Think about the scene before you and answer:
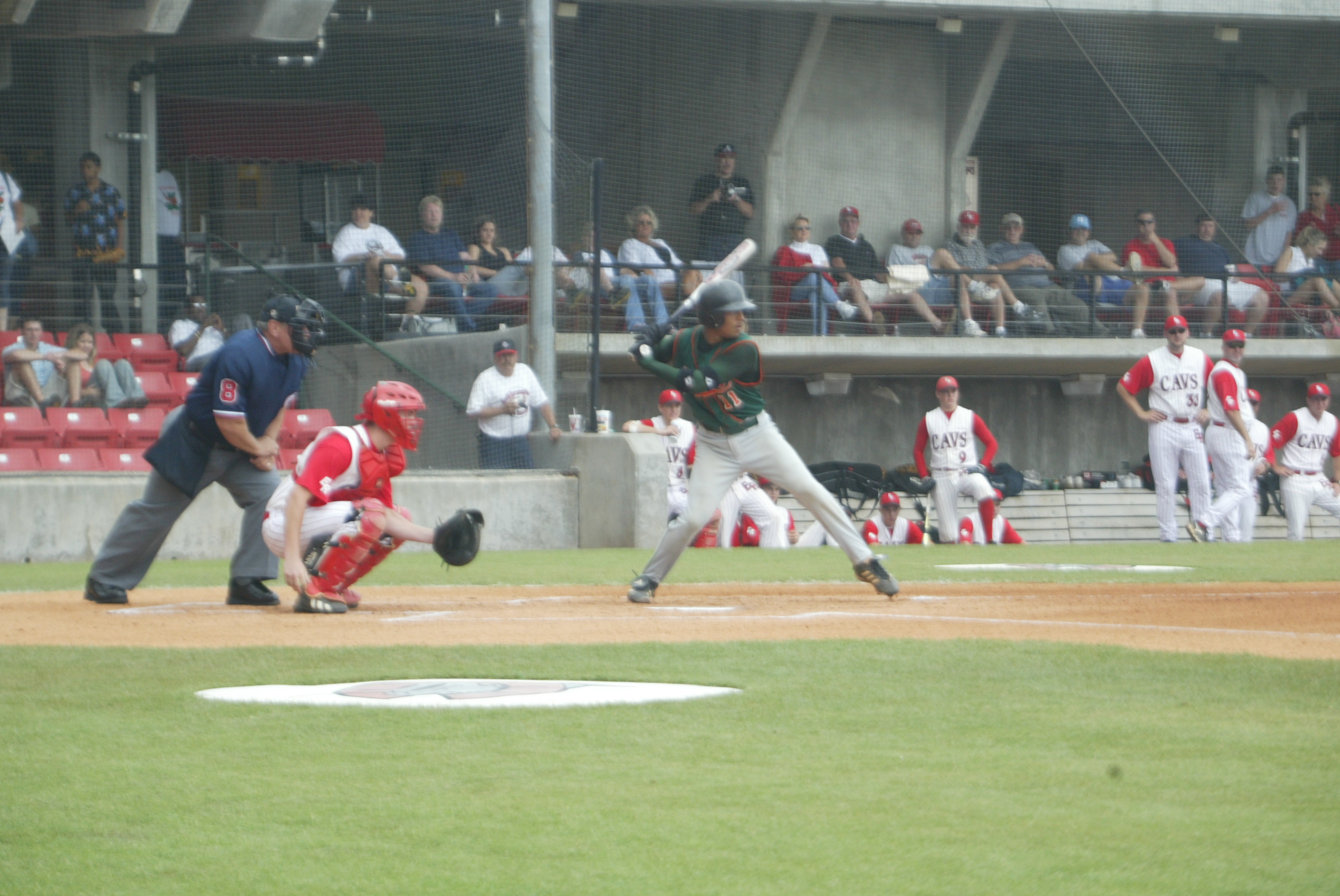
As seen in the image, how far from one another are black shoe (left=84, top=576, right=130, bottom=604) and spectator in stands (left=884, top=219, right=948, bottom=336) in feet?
41.9

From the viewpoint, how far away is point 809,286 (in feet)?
65.8

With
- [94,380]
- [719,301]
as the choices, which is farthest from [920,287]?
[719,301]

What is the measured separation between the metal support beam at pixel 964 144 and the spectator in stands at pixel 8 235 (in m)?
11.8

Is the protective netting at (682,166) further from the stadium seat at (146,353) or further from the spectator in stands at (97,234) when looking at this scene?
the stadium seat at (146,353)

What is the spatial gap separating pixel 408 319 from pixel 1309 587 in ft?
33.3

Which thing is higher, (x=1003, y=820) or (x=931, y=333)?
(x=931, y=333)

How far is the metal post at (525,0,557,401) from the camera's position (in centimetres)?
1577

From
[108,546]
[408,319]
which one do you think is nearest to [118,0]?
[408,319]

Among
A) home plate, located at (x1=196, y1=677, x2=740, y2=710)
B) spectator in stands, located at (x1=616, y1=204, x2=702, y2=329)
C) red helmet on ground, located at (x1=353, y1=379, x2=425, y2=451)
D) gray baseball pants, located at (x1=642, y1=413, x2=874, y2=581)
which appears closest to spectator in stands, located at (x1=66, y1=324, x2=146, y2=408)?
spectator in stands, located at (x1=616, y1=204, x2=702, y2=329)

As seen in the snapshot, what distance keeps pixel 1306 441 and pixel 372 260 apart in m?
Result: 9.95

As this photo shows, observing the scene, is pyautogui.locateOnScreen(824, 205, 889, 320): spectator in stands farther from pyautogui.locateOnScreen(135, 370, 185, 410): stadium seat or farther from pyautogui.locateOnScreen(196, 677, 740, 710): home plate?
pyautogui.locateOnScreen(196, 677, 740, 710): home plate

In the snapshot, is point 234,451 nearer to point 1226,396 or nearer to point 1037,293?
point 1226,396

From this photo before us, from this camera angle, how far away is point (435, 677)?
19.0 ft

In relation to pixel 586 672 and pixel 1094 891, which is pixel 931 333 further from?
pixel 1094 891
